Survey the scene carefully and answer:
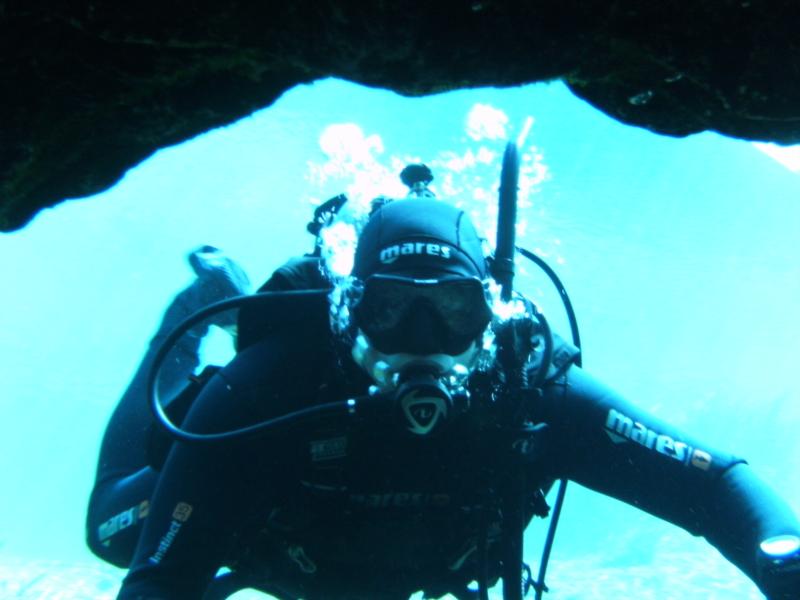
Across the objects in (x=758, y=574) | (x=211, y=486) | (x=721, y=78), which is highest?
(x=721, y=78)

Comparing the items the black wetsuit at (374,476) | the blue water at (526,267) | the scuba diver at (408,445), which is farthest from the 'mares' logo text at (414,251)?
the blue water at (526,267)

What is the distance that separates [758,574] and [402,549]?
1528 millimetres

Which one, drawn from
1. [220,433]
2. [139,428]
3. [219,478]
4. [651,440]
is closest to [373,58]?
[220,433]

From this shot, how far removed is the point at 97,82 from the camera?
Answer: 2029mm

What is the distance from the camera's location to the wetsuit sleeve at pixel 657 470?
2.75 metres

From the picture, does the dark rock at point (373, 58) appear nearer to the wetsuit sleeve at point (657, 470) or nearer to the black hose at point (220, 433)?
the black hose at point (220, 433)

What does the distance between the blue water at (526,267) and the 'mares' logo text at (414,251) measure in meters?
0.93

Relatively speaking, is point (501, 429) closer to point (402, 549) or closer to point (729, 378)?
point (402, 549)

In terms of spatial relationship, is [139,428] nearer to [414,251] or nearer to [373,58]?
[414,251]

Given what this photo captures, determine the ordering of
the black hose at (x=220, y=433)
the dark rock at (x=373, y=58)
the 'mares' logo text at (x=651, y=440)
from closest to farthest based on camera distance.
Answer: the dark rock at (x=373, y=58)
the black hose at (x=220, y=433)
the 'mares' logo text at (x=651, y=440)

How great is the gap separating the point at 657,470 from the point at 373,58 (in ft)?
7.81

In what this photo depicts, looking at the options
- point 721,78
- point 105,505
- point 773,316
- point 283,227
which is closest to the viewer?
point 721,78

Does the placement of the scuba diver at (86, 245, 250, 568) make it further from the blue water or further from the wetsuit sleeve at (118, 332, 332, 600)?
the blue water

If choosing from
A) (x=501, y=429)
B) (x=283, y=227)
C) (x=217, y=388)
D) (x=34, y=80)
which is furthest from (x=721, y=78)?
(x=283, y=227)
